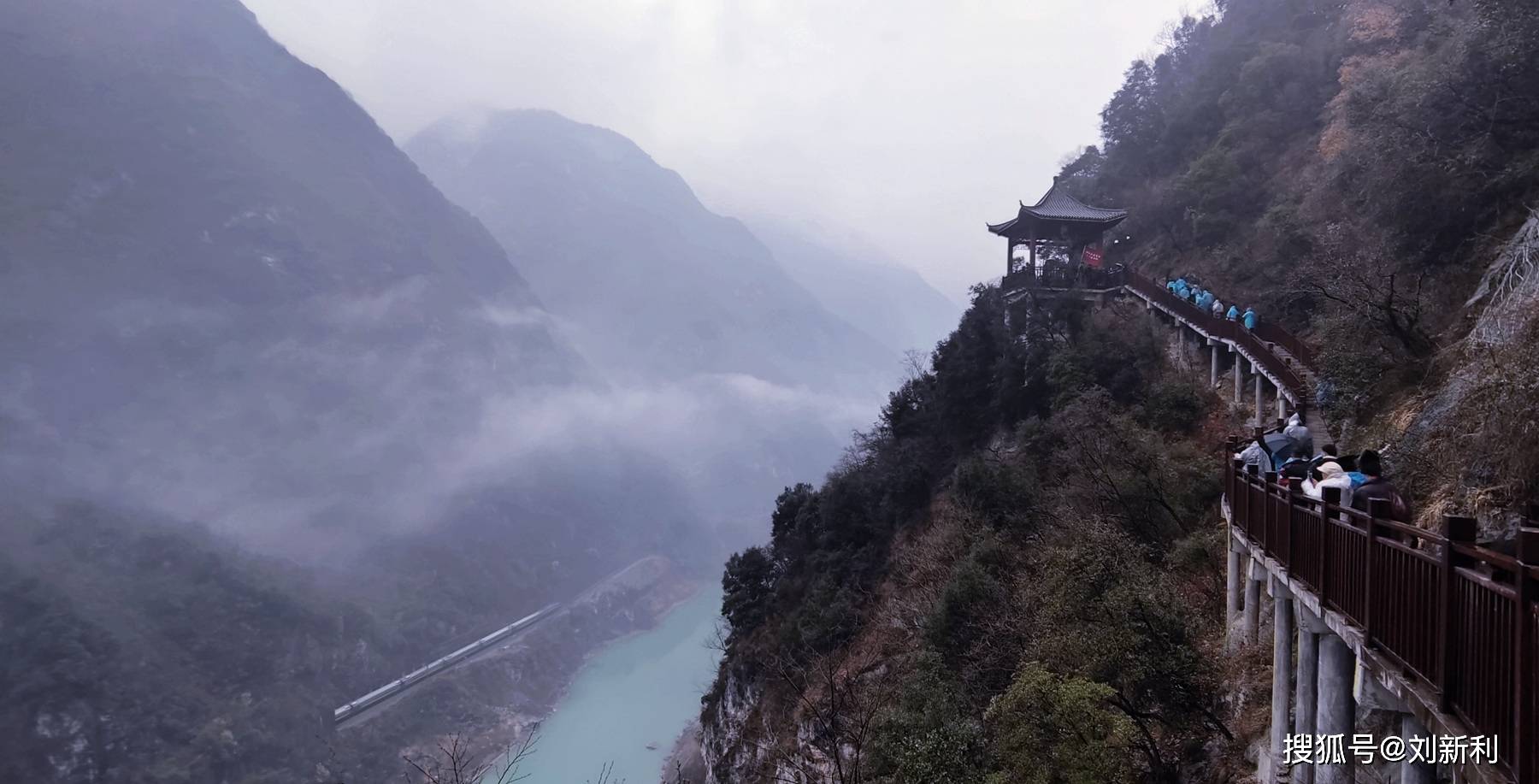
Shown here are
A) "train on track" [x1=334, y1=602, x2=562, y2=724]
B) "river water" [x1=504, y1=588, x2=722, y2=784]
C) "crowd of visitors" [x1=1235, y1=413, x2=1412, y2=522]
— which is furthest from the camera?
"train on track" [x1=334, y1=602, x2=562, y2=724]

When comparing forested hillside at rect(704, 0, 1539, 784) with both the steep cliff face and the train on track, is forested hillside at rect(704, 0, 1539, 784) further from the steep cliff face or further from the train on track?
the train on track

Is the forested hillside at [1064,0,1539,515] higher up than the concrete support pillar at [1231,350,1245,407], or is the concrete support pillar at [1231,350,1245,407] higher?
the forested hillside at [1064,0,1539,515]

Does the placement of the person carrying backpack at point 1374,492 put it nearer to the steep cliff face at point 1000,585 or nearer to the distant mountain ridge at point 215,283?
the steep cliff face at point 1000,585

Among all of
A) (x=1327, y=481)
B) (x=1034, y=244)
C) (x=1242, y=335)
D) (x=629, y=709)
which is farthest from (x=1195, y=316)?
(x=629, y=709)

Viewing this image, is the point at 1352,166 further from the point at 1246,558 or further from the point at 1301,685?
the point at 1301,685

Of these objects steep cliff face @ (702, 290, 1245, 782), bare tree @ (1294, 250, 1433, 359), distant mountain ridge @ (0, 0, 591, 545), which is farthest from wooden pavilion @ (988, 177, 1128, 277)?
distant mountain ridge @ (0, 0, 591, 545)

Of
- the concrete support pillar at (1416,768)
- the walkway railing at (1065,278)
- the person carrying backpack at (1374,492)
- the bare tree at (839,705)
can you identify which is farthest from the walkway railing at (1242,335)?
the concrete support pillar at (1416,768)
